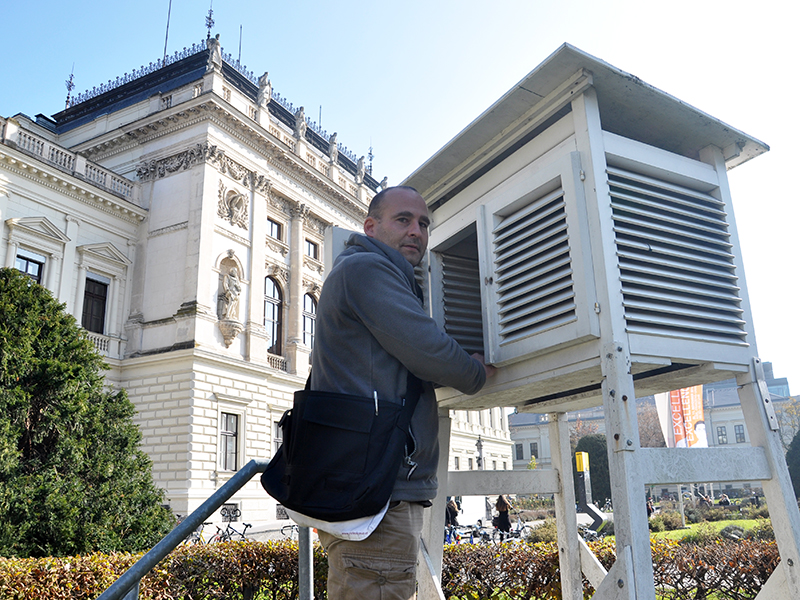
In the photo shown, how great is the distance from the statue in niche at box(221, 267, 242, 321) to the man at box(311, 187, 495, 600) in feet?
73.1

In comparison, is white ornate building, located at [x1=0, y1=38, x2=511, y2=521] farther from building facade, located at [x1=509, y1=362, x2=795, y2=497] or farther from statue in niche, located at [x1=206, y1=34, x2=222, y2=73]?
building facade, located at [x1=509, y1=362, x2=795, y2=497]

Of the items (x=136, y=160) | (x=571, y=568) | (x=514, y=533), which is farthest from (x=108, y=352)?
(x=571, y=568)

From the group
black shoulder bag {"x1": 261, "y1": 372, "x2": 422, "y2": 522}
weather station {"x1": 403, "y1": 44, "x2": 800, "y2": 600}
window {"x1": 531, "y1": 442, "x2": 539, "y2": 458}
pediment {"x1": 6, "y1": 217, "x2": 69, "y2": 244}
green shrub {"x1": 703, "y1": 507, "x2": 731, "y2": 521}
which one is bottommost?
green shrub {"x1": 703, "y1": 507, "x2": 731, "y2": 521}

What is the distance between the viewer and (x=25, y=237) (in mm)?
20344

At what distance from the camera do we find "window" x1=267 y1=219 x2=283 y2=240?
27.9 m

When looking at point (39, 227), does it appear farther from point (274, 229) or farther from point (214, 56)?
point (214, 56)

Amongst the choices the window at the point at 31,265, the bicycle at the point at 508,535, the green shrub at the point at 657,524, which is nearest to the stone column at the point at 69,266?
the window at the point at 31,265

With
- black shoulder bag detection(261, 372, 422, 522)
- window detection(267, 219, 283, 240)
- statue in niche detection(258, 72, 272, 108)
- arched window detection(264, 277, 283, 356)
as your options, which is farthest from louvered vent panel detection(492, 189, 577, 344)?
statue in niche detection(258, 72, 272, 108)

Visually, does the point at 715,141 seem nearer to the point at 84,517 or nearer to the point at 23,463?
the point at 84,517

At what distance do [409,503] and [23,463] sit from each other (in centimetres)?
609

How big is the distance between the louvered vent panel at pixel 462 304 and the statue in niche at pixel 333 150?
30.8m

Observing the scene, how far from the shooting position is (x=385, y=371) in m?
2.14

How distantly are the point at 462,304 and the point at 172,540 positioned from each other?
204 cm

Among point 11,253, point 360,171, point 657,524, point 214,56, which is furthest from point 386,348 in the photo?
point 360,171
